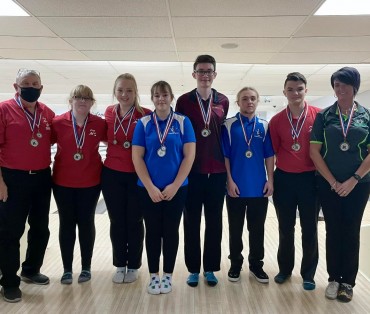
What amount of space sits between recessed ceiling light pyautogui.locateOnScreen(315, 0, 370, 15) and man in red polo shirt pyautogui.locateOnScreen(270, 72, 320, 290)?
106 centimetres

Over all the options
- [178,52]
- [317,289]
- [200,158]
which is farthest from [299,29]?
[317,289]

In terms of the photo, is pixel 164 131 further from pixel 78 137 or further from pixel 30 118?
pixel 30 118

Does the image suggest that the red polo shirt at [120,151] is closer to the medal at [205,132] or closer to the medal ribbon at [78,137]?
the medal ribbon at [78,137]

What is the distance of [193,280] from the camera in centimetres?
253

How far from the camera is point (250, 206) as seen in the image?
8.30ft

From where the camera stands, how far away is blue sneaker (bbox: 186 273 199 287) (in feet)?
8.24

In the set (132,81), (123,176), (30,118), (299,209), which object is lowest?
(299,209)

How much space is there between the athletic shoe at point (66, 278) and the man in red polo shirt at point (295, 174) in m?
1.61

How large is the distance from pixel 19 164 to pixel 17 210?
0.32 metres

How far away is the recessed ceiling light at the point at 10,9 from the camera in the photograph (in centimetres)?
303

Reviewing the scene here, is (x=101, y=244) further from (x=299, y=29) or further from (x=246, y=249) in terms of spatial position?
(x=299, y=29)

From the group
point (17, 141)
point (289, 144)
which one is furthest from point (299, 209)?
point (17, 141)

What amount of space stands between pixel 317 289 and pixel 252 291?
50 cm

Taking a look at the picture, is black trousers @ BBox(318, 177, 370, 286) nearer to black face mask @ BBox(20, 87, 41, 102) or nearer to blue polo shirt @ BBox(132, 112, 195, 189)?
blue polo shirt @ BBox(132, 112, 195, 189)
